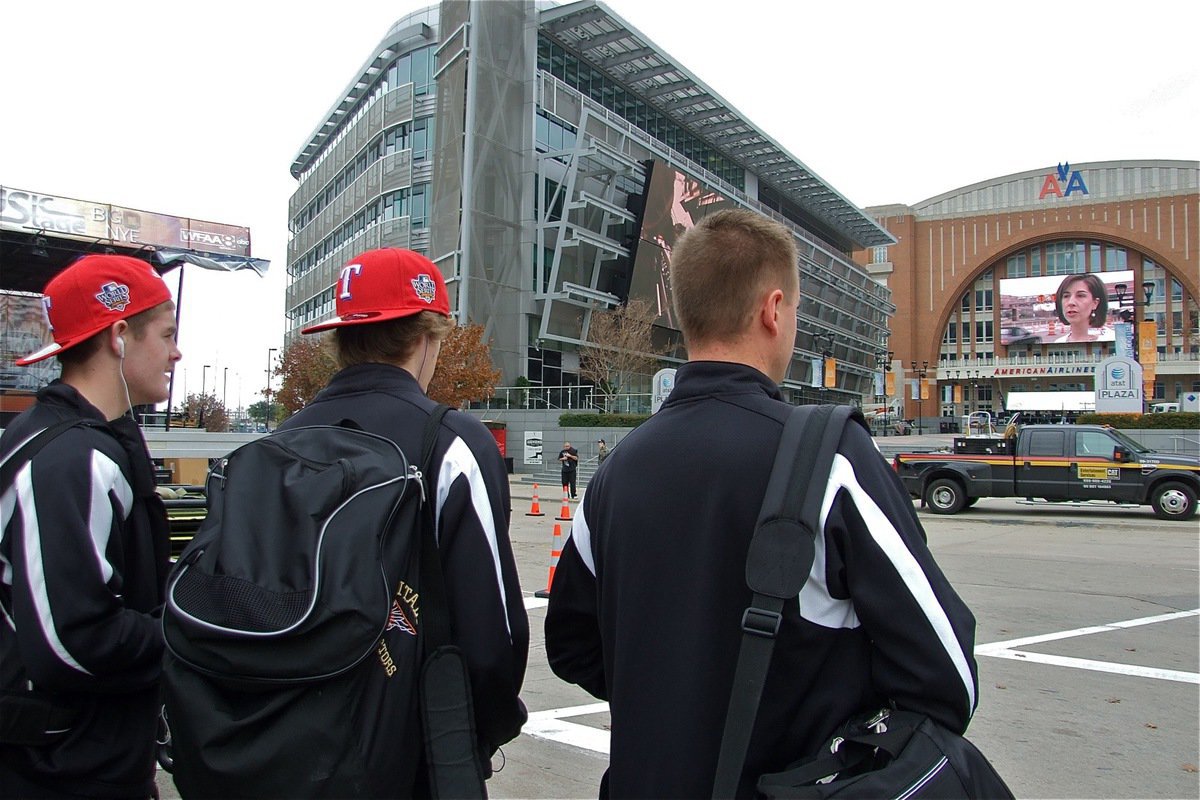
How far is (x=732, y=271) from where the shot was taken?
76.4 inches

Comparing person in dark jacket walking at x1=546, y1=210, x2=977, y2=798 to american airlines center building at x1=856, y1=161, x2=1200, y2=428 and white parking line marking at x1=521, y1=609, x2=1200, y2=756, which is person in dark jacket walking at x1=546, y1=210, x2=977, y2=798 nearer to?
white parking line marking at x1=521, y1=609, x2=1200, y2=756

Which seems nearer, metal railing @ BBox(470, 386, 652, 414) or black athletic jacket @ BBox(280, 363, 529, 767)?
black athletic jacket @ BBox(280, 363, 529, 767)

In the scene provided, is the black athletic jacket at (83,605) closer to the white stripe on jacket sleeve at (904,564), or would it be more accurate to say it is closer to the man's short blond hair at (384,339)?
the man's short blond hair at (384,339)

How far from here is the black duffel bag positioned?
1479mm

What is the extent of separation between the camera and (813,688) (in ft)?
5.34

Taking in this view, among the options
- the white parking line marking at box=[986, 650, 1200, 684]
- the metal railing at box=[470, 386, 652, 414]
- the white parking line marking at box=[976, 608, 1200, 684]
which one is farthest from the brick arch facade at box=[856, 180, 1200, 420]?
the white parking line marking at box=[986, 650, 1200, 684]

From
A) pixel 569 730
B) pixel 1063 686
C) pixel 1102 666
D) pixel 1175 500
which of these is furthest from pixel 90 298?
pixel 1175 500

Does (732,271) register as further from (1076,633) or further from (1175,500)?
(1175,500)

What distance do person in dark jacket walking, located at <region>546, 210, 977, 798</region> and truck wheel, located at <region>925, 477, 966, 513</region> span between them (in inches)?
753

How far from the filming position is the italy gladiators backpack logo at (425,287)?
2.28m

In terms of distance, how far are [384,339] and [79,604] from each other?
1.00 m

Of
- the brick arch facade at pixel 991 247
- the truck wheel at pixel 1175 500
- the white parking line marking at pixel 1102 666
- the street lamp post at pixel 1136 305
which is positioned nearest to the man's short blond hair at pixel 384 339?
the white parking line marking at pixel 1102 666

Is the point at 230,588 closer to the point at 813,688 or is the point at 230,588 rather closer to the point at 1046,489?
the point at 813,688

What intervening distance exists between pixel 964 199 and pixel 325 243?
251 ft
